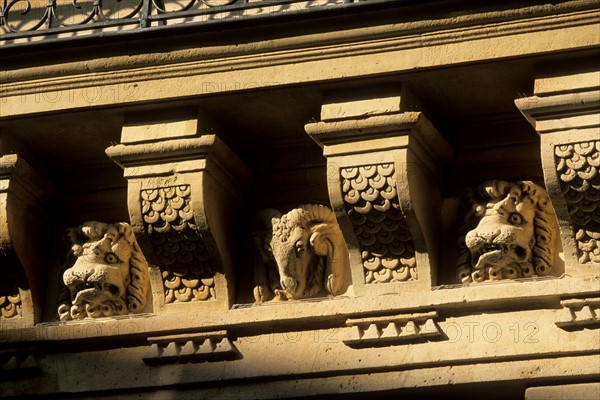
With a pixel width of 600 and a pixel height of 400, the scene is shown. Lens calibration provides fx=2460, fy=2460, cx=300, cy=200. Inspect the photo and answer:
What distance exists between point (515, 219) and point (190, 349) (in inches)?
47.5

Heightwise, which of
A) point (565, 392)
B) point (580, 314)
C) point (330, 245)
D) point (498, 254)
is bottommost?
point (565, 392)

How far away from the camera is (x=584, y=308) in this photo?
801 cm

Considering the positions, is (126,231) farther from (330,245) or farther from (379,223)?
(379,223)

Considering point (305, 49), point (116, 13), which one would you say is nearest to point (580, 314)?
point (305, 49)

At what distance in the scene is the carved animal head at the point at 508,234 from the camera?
8.16m

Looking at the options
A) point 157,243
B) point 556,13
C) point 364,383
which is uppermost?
point 556,13

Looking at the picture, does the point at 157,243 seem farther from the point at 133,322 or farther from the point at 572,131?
the point at 572,131

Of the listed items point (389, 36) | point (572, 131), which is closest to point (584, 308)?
point (572, 131)

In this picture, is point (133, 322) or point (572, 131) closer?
point (572, 131)

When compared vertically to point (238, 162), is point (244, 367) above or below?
below

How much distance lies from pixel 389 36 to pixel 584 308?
43.3 inches

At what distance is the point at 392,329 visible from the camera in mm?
8211

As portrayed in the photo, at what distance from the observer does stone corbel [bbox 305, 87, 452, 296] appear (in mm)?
8180

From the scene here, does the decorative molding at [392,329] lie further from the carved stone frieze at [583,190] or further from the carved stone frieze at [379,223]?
the carved stone frieze at [583,190]
